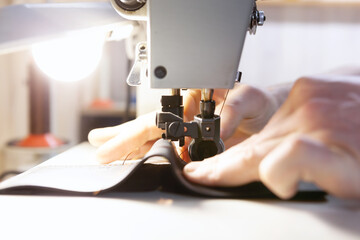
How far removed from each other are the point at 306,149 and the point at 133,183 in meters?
0.24

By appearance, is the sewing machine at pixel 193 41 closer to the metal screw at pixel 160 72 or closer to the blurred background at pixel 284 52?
the metal screw at pixel 160 72

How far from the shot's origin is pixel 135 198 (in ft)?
1.69

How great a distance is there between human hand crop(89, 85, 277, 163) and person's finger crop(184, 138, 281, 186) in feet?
0.56

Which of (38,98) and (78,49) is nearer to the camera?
(78,49)

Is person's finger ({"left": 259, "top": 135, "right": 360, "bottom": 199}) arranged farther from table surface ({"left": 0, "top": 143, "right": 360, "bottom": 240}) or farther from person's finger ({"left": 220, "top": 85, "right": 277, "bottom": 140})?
person's finger ({"left": 220, "top": 85, "right": 277, "bottom": 140})

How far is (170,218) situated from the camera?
44 centimetres

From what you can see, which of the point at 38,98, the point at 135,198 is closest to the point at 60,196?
the point at 135,198

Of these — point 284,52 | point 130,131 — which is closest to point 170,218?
point 130,131

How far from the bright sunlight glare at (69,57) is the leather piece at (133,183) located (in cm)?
47

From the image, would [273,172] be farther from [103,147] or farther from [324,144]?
[103,147]

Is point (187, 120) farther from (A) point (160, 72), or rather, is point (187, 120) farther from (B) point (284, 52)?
(B) point (284, 52)

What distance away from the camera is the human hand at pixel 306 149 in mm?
425

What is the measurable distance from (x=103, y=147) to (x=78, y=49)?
1.31 feet

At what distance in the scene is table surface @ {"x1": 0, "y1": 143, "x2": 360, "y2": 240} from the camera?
1.28ft
